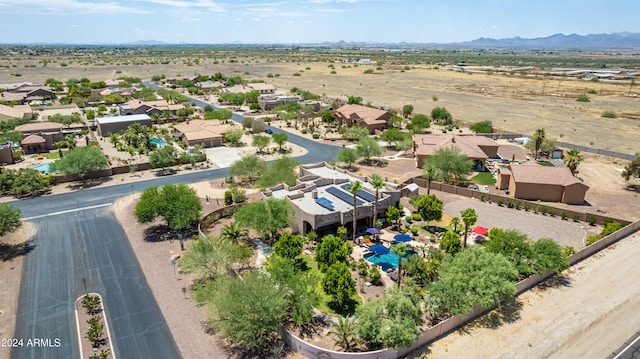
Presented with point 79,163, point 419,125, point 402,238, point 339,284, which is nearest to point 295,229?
point 402,238

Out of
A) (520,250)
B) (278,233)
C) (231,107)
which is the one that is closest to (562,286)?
(520,250)

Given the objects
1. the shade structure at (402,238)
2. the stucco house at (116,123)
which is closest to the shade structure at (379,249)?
the shade structure at (402,238)

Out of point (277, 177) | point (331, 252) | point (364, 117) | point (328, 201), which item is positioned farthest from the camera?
point (364, 117)

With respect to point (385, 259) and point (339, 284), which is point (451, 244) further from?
point (339, 284)

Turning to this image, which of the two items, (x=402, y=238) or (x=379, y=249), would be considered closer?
(x=379, y=249)

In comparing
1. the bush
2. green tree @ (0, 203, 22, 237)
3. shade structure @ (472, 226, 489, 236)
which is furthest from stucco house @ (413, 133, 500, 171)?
green tree @ (0, 203, 22, 237)

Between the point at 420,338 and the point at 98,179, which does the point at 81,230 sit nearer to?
the point at 98,179

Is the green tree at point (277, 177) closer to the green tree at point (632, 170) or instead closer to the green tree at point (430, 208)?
the green tree at point (430, 208)

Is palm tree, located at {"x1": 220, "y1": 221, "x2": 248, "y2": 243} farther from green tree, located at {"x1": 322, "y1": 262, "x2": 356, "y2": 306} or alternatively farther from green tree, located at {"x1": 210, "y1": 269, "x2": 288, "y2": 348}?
green tree, located at {"x1": 322, "y1": 262, "x2": 356, "y2": 306}
